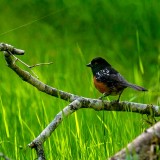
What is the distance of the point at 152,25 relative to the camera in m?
9.45

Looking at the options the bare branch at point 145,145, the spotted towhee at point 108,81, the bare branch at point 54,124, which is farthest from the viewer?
the spotted towhee at point 108,81

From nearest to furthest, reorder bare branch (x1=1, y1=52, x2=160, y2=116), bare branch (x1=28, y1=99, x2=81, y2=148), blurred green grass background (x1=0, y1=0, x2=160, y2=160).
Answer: bare branch (x1=28, y1=99, x2=81, y2=148) → bare branch (x1=1, y1=52, x2=160, y2=116) → blurred green grass background (x1=0, y1=0, x2=160, y2=160)

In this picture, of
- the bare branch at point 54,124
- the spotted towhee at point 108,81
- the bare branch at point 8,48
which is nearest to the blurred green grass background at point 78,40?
the spotted towhee at point 108,81

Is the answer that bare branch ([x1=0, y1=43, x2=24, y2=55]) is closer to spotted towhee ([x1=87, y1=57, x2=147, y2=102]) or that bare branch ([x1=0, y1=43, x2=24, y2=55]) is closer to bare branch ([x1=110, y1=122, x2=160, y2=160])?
bare branch ([x1=110, y1=122, x2=160, y2=160])

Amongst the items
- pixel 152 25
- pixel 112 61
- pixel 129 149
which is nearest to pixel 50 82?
pixel 112 61

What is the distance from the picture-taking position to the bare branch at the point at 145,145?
319 cm

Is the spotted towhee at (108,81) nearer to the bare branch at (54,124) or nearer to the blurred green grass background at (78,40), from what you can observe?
the bare branch at (54,124)

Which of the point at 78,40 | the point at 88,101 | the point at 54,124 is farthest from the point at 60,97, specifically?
the point at 78,40

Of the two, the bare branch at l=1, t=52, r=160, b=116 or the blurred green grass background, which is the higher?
the blurred green grass background

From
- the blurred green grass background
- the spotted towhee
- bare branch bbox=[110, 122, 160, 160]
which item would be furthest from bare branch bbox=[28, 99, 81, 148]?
the blurred green grass background

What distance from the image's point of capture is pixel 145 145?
321cm

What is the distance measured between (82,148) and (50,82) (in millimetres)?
3337

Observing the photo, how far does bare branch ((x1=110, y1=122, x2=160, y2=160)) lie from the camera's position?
10.5 feet

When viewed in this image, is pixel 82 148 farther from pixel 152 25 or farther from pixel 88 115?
pixel 152 25
